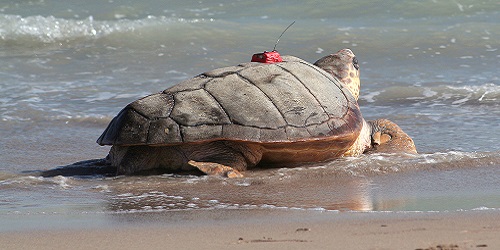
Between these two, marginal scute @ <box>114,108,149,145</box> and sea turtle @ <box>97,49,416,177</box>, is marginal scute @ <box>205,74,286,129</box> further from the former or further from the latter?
marginal scute @ <box>114,108,149,145</box>

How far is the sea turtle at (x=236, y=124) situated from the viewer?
5.31 meters

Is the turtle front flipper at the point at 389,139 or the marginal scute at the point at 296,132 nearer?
the marginal scute at the point at 296,132

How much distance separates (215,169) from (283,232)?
5.63ft

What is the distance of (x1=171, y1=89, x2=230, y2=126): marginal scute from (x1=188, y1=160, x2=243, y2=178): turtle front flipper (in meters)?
0.25

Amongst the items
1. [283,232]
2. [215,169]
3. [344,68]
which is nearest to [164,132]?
[215,169]

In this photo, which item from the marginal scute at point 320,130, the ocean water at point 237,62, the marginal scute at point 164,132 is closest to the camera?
the ocean water at point 237,62

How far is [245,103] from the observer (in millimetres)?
5488

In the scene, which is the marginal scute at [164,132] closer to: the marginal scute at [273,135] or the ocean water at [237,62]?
the ocean water at [237,62]

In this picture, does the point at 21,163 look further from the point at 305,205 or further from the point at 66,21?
the point at 66,21

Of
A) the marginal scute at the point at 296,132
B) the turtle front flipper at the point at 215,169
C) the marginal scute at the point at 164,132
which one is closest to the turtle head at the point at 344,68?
the marginal scute at the point at 296,132

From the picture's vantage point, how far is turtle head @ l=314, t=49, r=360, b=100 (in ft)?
21.9

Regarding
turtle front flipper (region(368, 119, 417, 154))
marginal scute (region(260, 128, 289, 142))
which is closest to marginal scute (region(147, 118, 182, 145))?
marginal scute (region(260, 128, 289, 142))

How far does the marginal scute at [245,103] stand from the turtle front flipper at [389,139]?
1043 millimetres

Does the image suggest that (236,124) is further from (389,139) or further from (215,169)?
(389,139)
